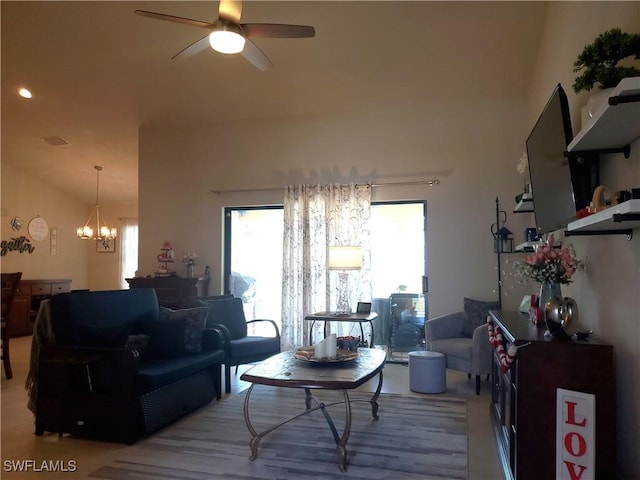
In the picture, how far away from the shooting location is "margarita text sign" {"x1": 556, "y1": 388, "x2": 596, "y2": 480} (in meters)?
2.01

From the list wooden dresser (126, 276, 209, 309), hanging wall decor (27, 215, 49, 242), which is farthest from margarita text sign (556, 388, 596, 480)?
hanging wall decor (27, 215, 49, 242)

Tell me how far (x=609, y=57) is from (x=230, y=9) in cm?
221

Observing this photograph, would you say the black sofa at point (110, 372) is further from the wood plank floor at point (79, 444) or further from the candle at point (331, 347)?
the candle at point (331, 347)

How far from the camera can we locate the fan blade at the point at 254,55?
3.31m

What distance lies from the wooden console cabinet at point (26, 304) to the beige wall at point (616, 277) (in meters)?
8.39

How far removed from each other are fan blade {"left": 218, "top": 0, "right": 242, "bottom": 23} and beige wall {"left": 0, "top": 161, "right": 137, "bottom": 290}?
694cm

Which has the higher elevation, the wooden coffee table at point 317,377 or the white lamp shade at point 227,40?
the white lamp shade at point 227,40

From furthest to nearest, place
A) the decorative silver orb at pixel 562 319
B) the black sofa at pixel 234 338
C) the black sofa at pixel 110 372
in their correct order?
the black sofa at pixel 234 338 → the black sofa at pixel 110 372 → the decorative silver orb at pixel 562 319

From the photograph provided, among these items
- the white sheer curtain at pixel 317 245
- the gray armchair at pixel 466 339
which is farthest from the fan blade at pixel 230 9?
the gray armchair at pixel 466 339

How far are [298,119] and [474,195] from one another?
2478mm

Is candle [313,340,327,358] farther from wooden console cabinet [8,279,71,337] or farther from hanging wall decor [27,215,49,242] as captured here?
hanging wall decor [27,215,49,242]

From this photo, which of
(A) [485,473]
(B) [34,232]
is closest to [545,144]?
(A) [485,473]

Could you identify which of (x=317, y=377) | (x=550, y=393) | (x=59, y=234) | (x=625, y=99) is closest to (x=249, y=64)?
A: (x=317, y=377)

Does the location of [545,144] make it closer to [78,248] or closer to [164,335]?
[164,335]
